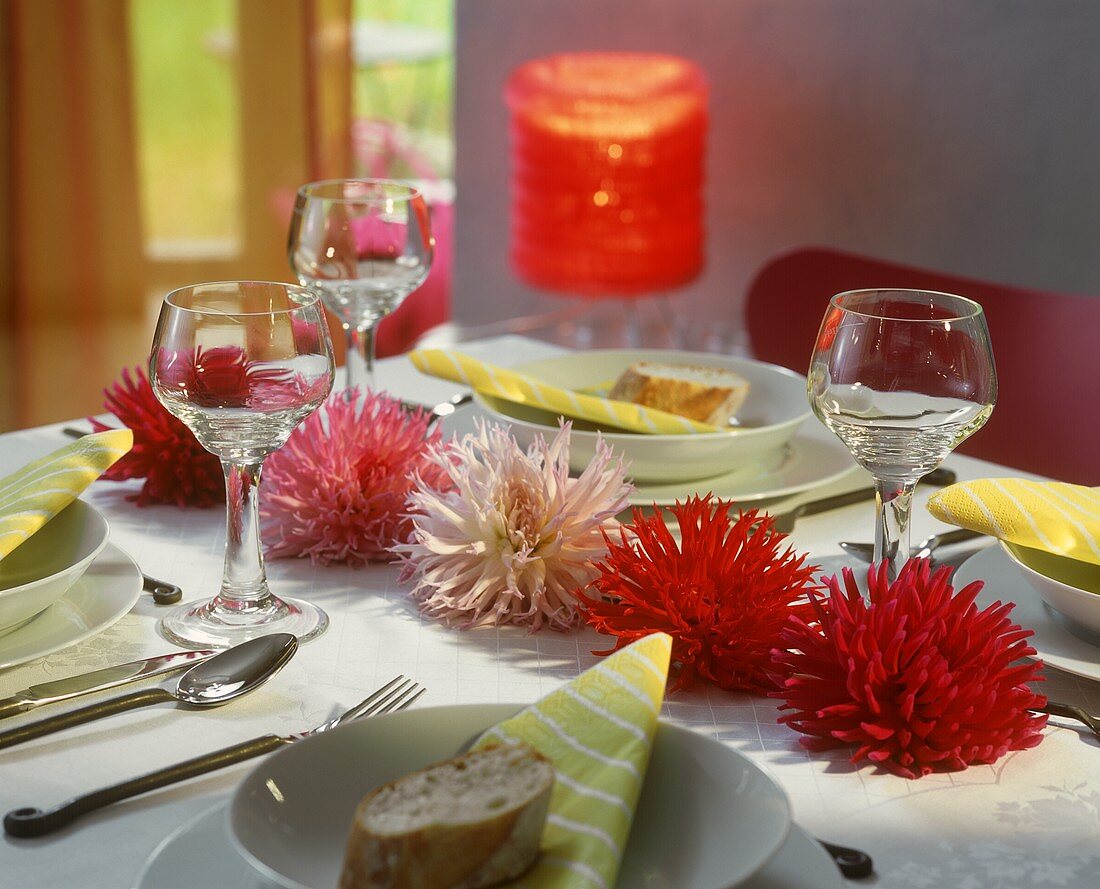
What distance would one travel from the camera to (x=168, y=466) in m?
1.08

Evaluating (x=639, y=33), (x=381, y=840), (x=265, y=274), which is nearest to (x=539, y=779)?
(x=381, y=840)

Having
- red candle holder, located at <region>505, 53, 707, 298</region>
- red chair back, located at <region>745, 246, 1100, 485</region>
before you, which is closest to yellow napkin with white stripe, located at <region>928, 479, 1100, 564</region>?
red chair back, located at <region>745, 246, 1100, 485</region>

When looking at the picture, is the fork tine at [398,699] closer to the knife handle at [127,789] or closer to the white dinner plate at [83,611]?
the knife handle at [127,789]

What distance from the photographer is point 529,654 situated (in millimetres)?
830

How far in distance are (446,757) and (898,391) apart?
397 millimetres

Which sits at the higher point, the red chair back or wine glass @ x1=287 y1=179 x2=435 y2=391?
wine glass @ x1=287 y1=179 x2=435 y2=391

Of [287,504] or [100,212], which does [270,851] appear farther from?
[100,212]

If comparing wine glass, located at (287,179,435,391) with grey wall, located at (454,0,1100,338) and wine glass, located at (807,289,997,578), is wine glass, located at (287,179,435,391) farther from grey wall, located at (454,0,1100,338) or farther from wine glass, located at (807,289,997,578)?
grey wall, located at (454,0,1100,338)

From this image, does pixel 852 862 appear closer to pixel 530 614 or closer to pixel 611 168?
pixel 530 614

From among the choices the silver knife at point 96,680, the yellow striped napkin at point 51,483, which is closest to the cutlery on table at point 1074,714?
the silver knife at point 96,680

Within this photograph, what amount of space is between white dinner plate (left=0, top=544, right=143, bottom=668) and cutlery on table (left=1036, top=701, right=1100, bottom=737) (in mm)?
548

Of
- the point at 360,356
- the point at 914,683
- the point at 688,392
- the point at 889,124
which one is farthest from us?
the point at 889,124

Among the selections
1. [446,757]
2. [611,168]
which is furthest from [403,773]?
[611,168]

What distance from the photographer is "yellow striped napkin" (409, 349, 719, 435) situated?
1092 millimetres
